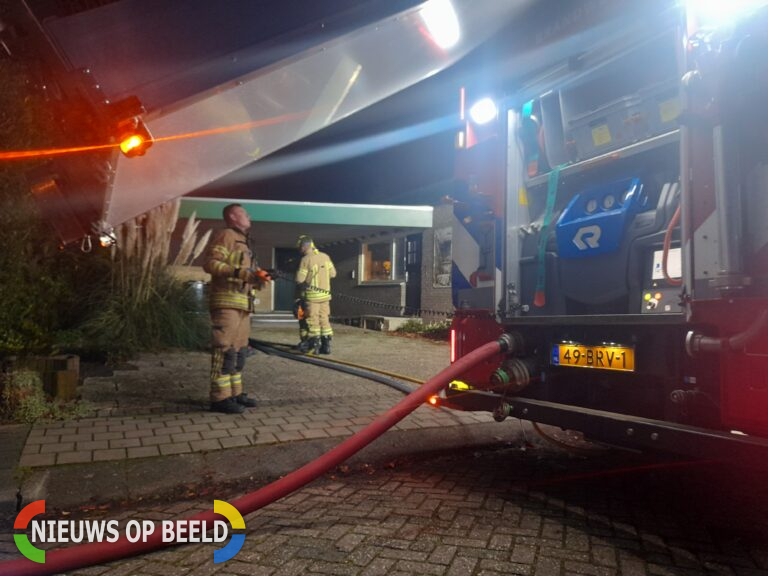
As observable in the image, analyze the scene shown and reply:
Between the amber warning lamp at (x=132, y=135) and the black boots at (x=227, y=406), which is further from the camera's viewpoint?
the amber warning lamp at (x=132, y=135)

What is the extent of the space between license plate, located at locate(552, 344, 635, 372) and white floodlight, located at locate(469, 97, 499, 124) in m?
1.76

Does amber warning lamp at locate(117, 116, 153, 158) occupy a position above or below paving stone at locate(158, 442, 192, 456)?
above

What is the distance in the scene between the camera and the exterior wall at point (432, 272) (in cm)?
1300

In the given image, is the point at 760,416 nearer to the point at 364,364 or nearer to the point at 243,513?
the point at 243,513

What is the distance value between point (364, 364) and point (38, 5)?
17.4ft

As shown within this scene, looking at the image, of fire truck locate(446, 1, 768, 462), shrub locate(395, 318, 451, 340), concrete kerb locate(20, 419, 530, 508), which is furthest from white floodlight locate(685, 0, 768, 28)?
shrub locate(395, 318, 451, 340)

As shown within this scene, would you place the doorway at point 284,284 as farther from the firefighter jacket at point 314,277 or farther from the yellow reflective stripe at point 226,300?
the yellow reflective stripe at point 226,300

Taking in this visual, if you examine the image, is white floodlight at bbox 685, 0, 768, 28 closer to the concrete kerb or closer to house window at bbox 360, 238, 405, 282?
the concrete kerb

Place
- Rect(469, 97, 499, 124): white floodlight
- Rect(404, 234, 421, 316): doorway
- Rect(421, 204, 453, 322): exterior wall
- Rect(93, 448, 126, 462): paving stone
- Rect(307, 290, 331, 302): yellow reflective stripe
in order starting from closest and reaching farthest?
Rect(93, 448, 126, 462): paving stone, Rect(469, 97, 499, 124): white floodlight, Rect(307, 290, 331, 302): yellow reflective stripe, Rect(421, 204, 453, 322): exterior wall, Rect(404, 234, 421, 316): doorway

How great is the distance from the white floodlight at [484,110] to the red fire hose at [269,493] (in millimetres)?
1644

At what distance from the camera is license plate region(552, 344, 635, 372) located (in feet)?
9.04

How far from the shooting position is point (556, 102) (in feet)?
12.9

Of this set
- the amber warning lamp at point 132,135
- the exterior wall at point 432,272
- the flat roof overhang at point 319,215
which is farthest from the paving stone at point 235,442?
the flat roof overhang at point 319,215

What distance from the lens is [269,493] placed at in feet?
8.27
